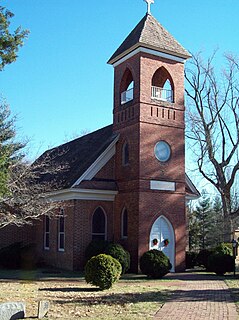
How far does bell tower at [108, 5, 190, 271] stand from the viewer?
23.0 metres

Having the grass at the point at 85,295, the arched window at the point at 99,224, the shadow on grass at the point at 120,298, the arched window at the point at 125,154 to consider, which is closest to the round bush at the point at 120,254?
the grass at the point at 85,295

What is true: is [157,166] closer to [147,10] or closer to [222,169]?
[147,10]

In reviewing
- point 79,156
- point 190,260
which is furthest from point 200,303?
point 79,156

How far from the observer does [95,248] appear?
75.0ft

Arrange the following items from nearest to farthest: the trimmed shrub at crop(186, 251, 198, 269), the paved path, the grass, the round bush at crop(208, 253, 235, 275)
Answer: the paved path
the grass
the round bush at crop(208, 253, 235, 275)
the trimmed shrub at crop(186, 251, 198, 269)

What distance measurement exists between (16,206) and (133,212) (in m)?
5.85

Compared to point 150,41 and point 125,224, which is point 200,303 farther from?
point 150,41

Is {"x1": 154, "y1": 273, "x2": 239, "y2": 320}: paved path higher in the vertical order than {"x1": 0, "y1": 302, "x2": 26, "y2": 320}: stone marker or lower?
lower

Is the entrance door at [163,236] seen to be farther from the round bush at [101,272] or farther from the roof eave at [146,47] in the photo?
the roof eave at [146,47]

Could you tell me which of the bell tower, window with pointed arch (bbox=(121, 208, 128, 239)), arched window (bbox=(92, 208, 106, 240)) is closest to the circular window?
the bell tower

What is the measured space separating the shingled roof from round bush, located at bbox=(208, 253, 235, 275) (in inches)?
314

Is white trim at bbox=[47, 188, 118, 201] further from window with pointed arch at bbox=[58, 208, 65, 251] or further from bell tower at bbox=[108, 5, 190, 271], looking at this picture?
window with pointed arch at bbox=[58, 208, 65, 251]

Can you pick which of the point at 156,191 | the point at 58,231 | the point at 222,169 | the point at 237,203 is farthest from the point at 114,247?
the point at 237,203

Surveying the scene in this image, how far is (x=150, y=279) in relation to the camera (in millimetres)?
20391
